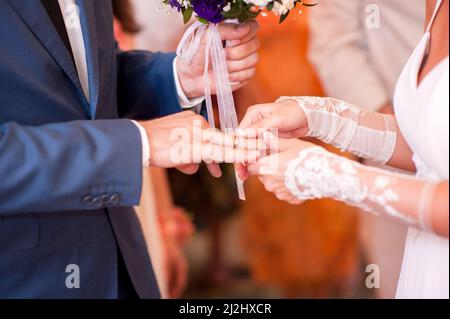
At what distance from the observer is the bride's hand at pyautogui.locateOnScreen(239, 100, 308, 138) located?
1.49m

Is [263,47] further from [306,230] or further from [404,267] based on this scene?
[404,267]

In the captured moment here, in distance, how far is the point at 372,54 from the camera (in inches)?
91.3

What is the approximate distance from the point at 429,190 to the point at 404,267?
0.32m

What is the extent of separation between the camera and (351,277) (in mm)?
3385

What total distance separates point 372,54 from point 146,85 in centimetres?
88

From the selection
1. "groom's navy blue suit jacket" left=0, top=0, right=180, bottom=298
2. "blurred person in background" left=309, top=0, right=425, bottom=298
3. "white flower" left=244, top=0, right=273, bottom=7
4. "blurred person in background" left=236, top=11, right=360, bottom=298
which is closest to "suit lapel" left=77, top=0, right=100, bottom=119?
"groom's navy blue suit jacket" left=0, top=0, right=180, bottom=298

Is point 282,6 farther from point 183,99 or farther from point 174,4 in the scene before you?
point 183,99

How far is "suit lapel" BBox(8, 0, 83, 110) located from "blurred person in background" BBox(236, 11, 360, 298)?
1440 mm

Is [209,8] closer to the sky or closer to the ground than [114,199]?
closer to the sky

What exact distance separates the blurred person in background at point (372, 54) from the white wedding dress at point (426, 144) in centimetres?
68

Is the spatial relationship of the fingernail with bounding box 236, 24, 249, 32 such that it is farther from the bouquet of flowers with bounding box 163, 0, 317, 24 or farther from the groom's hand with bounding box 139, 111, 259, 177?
the groom's hand with bounding box 139, 111, 259, 177

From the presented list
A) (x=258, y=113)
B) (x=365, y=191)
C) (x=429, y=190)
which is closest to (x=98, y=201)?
(x=258, y=113)

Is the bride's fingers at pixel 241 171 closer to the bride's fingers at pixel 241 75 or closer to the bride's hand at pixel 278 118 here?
the bride's hand at pixel 278 118

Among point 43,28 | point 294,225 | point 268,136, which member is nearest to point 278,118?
point 268,136
